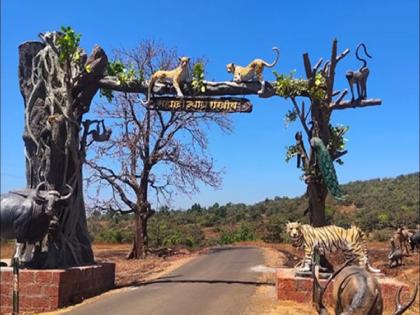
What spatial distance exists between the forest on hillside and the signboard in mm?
12754

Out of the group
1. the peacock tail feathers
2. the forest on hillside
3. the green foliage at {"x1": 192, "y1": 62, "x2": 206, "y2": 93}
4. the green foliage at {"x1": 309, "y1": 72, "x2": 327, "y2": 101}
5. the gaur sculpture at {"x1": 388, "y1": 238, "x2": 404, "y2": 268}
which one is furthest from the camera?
the forest on hillside

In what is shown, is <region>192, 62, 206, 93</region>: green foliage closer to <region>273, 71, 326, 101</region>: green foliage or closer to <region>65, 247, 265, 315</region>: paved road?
<region>273, 71, 326, 101</region>: green foliage

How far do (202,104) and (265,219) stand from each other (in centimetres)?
3493

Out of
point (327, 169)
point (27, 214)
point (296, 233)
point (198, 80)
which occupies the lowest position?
point (296, 233)

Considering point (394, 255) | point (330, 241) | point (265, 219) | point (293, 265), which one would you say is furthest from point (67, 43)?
point (265, 219)

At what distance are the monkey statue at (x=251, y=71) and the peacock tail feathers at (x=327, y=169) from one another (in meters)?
2.23

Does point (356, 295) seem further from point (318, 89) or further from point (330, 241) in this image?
point (318, 89)

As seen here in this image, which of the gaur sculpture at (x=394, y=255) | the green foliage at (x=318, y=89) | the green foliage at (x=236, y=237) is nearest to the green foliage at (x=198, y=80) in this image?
the green foliage at (x=318, y=89)

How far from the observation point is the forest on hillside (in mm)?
37188

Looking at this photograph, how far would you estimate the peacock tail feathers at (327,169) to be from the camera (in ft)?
43.6

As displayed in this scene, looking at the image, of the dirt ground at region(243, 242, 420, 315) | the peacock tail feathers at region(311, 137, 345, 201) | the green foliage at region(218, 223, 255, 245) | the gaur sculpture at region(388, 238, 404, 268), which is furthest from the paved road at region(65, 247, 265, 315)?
the green foliage at region(218, 223, 255, 245)

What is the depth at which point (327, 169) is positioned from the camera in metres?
13.3

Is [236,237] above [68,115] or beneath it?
beneath

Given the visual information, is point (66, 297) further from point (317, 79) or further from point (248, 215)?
point (248, 215)
